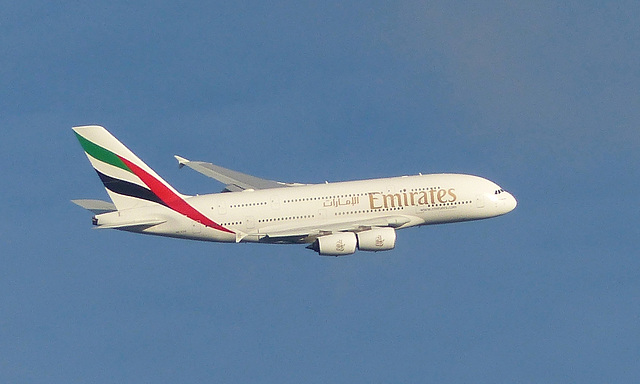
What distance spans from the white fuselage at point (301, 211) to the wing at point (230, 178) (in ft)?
31.9

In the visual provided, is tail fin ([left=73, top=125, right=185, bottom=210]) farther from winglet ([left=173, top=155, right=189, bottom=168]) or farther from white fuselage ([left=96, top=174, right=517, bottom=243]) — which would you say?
winglet ([left=173, top=155, right=189, bottom=168])

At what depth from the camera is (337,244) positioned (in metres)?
135

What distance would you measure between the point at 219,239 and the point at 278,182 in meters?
15.5

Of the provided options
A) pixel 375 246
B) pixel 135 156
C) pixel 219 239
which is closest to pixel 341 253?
pixel 375 246

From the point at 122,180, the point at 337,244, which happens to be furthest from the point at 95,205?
the point at 337,244

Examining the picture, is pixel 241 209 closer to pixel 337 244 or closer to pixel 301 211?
pixel 301 211

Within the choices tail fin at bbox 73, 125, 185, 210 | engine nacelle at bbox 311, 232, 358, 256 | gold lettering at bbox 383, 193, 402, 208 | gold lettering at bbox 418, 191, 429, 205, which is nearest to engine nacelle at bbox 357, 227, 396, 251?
engine nacelle at bbox 311, 232, 358, 256

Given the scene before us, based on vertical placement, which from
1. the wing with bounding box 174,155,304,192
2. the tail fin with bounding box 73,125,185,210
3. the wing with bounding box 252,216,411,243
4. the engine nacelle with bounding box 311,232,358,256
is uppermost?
the wing with bounding box 174,155,304,192

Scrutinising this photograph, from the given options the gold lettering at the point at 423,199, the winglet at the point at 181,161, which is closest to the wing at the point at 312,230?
the gold lettering at the point at 423,199

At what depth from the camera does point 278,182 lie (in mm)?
151625

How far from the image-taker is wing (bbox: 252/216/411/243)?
136 m

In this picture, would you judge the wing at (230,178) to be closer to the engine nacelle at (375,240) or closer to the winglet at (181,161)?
the winglet at (181,161)

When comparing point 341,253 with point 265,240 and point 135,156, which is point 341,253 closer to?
point 265,240

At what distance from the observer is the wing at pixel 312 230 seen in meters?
136
